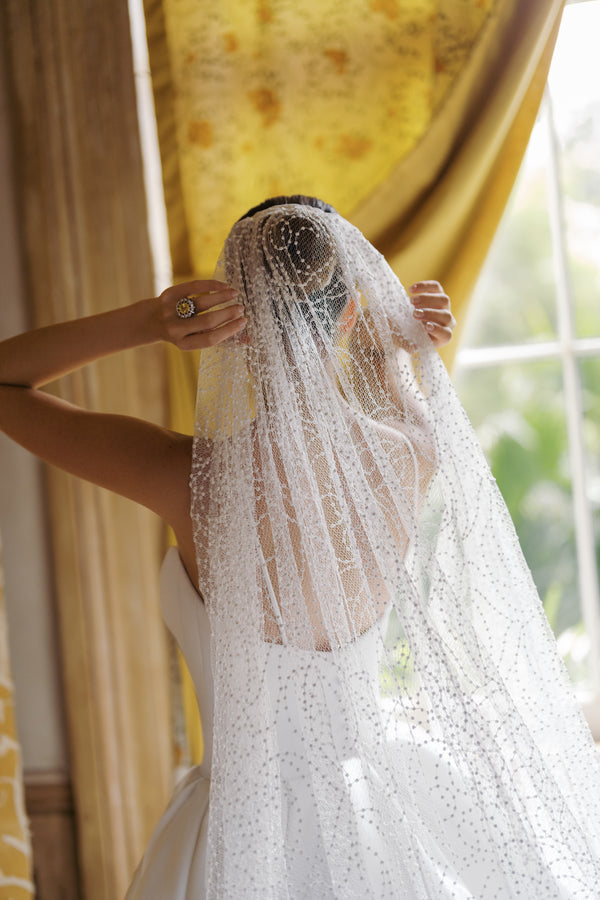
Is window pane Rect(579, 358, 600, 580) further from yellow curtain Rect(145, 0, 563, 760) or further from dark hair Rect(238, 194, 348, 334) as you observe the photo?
dark hair Rect(238, 194, 348, 334)

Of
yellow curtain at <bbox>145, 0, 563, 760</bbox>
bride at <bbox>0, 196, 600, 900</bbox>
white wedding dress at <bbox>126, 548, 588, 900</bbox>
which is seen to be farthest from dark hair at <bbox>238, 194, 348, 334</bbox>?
yellow curtain at <bbox>145, 0, 563, 760</bbox>

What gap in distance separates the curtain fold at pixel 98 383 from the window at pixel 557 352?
855 millimetres

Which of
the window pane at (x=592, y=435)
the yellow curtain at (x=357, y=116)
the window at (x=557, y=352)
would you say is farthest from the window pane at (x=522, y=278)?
the yellow curtain at (x=357, y=116)

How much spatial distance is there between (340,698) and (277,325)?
438mm

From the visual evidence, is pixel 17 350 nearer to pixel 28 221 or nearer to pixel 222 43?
pixel 28 221

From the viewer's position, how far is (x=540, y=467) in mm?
1987

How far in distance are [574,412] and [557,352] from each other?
0.50 ft

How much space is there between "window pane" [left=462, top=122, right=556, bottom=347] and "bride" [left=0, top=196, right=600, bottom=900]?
0.95 metres

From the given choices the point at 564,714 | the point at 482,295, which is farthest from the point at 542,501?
the point at 564,714

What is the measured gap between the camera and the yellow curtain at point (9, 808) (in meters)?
1.45

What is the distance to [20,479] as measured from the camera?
1.80 metres

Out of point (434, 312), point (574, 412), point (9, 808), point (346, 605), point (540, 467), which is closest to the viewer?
point (346, 605)

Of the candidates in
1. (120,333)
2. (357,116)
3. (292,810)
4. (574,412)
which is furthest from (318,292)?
(574,412)

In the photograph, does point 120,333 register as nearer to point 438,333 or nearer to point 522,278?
point 438,333
